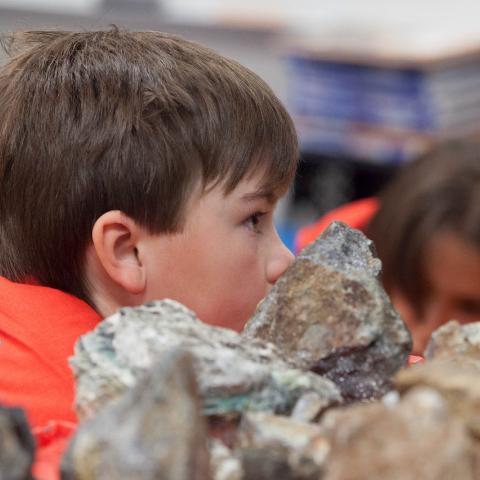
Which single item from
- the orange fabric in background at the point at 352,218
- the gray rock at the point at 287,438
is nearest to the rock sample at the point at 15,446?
the gray rock at the point at 287,438

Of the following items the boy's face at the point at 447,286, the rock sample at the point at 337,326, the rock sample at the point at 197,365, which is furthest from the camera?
the boy's face at the point at 447,286

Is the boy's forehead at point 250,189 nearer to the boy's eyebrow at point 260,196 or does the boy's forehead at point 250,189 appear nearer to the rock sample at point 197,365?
the boy's eyebrow at point 260,196

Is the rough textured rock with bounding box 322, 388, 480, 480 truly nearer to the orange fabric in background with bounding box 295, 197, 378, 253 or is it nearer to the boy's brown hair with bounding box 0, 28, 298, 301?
the boy's brown hair with bounding box 0, 28, 298, 301

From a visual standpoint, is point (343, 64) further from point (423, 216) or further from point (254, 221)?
point (254, 221)

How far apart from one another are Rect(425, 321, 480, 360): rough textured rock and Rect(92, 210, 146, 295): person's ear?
44 cm

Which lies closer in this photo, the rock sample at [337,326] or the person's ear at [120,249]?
the rock sample at [337,326]

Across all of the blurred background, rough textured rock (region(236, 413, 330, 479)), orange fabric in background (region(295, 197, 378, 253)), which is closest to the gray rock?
rough textured rock (region(236, 413, 330, 479))

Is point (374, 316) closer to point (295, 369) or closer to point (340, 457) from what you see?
point (295, 369)

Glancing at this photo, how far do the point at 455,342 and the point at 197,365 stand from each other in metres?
0.22

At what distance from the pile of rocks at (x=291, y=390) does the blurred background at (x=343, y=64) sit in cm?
265

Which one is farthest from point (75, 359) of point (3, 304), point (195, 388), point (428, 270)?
point (428, 270)

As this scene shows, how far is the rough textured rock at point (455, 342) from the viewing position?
2.60 ft

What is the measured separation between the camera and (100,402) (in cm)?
69

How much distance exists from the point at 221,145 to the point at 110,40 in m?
0.18
